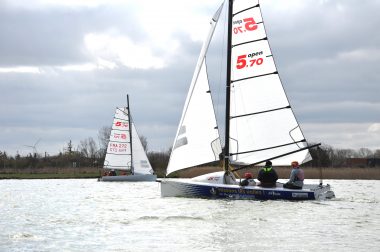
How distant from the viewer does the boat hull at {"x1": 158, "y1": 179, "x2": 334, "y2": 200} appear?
2716 cm

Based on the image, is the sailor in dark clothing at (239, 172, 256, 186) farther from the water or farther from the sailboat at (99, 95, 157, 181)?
the sailboat at (99, 95, 157, 181)

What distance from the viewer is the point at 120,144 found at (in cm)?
6612

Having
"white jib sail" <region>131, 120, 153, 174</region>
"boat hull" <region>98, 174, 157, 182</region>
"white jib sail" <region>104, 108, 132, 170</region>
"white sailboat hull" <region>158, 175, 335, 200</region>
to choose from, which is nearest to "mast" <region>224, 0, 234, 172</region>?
"white sailboat hull" <region>158, 175, 335, 200</region>

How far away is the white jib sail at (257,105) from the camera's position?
1179 inches

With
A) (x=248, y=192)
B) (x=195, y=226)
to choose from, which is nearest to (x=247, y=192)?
(x=248, y=192)

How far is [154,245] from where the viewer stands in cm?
1734

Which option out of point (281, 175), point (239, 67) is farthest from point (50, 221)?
point (281, 175)

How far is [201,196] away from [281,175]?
118 ft

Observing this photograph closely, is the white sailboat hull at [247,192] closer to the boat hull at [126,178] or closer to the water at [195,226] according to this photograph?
the water at [195,226]

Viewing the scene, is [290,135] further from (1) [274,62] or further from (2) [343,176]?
(2) [343,176]

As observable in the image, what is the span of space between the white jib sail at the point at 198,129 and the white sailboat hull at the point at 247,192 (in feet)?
3.19

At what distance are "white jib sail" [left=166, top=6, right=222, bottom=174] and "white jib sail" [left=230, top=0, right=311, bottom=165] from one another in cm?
102

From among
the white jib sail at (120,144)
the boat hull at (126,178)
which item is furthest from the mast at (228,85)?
the white jib sail at (120,144)

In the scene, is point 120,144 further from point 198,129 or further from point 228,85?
point 198,129
